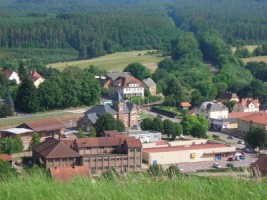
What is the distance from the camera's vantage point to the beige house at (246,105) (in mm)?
19797

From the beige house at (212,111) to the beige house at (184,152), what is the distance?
3.60 metres

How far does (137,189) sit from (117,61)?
2770 centimetres

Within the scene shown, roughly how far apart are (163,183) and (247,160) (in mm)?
10381

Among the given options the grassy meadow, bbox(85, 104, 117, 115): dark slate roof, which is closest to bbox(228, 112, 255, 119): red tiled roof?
bbox(85, 104, 117, 115): dark slate roof

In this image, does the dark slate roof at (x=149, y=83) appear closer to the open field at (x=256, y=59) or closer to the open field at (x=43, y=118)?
the open field at (x=43, y=118)

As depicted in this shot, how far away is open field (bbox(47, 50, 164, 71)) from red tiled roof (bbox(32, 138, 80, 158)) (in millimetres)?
15831

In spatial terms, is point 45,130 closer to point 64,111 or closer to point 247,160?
point 64,111

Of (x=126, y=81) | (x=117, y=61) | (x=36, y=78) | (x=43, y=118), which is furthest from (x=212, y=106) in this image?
(x=117, y=61)

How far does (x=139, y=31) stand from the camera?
38188mm

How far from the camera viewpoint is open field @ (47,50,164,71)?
29.0 metres

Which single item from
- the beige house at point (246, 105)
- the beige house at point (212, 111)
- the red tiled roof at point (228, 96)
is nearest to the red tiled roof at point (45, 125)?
the beige house at point (212, 111)

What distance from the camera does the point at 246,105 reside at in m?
19.9

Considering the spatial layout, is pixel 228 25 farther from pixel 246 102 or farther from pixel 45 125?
pixel 45 125

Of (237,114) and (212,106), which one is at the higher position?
(212,106)
